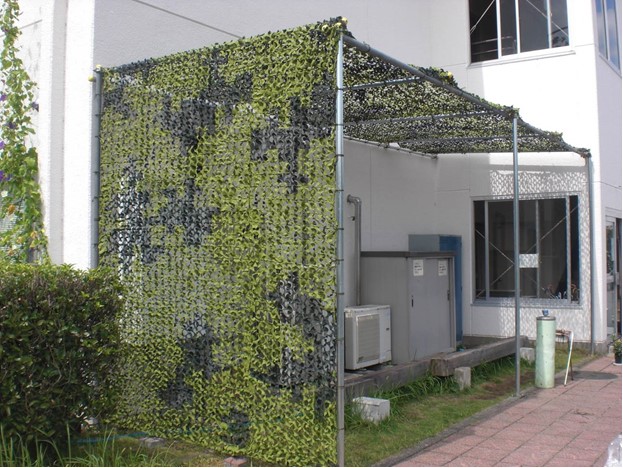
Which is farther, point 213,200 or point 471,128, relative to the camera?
point 471,128

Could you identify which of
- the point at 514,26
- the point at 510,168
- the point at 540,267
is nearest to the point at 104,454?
the point at 540,267

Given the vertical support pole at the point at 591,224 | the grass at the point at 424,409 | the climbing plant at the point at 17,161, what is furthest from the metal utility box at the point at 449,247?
the climbing plant at the point at 17,161

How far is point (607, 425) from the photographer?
6.63m

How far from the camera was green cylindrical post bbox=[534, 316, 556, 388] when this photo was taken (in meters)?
8.23

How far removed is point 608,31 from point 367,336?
7606 mm

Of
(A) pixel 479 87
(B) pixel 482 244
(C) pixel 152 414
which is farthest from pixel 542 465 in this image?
(A) pixel 479 87

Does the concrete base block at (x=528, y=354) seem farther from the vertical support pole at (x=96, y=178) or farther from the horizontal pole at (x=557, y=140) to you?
the vertical support pole at (x=96, y=178)

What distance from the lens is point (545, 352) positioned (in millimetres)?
8211

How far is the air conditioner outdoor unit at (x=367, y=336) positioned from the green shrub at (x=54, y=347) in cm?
300

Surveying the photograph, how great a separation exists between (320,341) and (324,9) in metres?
5.91

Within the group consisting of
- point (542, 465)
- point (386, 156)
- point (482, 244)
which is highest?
point (386, 156)

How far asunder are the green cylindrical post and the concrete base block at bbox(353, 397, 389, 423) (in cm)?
274

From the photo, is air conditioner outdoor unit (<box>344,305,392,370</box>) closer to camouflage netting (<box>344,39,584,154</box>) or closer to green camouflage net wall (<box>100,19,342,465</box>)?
camouflage netting (<box>344,39,584,154</box>)

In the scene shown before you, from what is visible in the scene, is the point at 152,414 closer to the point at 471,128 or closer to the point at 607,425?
the point at 607,425
